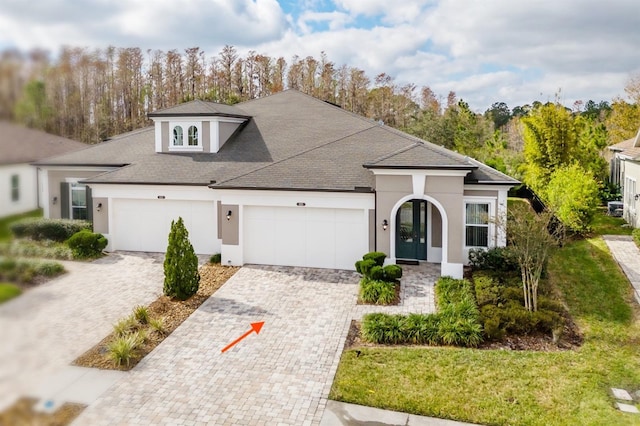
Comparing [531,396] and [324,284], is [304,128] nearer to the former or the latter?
[324,284]

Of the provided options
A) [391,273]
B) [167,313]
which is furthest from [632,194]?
[167,313]

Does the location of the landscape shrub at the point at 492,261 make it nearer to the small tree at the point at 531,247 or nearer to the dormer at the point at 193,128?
the small tree at the point at 531,247

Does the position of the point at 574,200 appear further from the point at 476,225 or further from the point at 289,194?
the point at 289,194

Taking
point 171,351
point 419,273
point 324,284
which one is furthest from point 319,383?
point 419,273

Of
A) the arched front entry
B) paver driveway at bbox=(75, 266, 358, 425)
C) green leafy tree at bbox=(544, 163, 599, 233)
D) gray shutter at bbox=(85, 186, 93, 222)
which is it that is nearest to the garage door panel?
paver driveway at bbox=(75, 266, 358, 425)

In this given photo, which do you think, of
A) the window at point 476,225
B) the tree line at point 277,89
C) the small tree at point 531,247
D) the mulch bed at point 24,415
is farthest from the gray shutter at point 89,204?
the mulch bed at point 24,415

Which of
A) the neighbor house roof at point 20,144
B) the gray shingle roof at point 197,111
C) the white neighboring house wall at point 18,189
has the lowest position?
the white neighboring house wall at point 18,189

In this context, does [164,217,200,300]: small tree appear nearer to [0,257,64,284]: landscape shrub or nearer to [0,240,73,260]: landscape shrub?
[0,240,73,260]: landscape shrub
